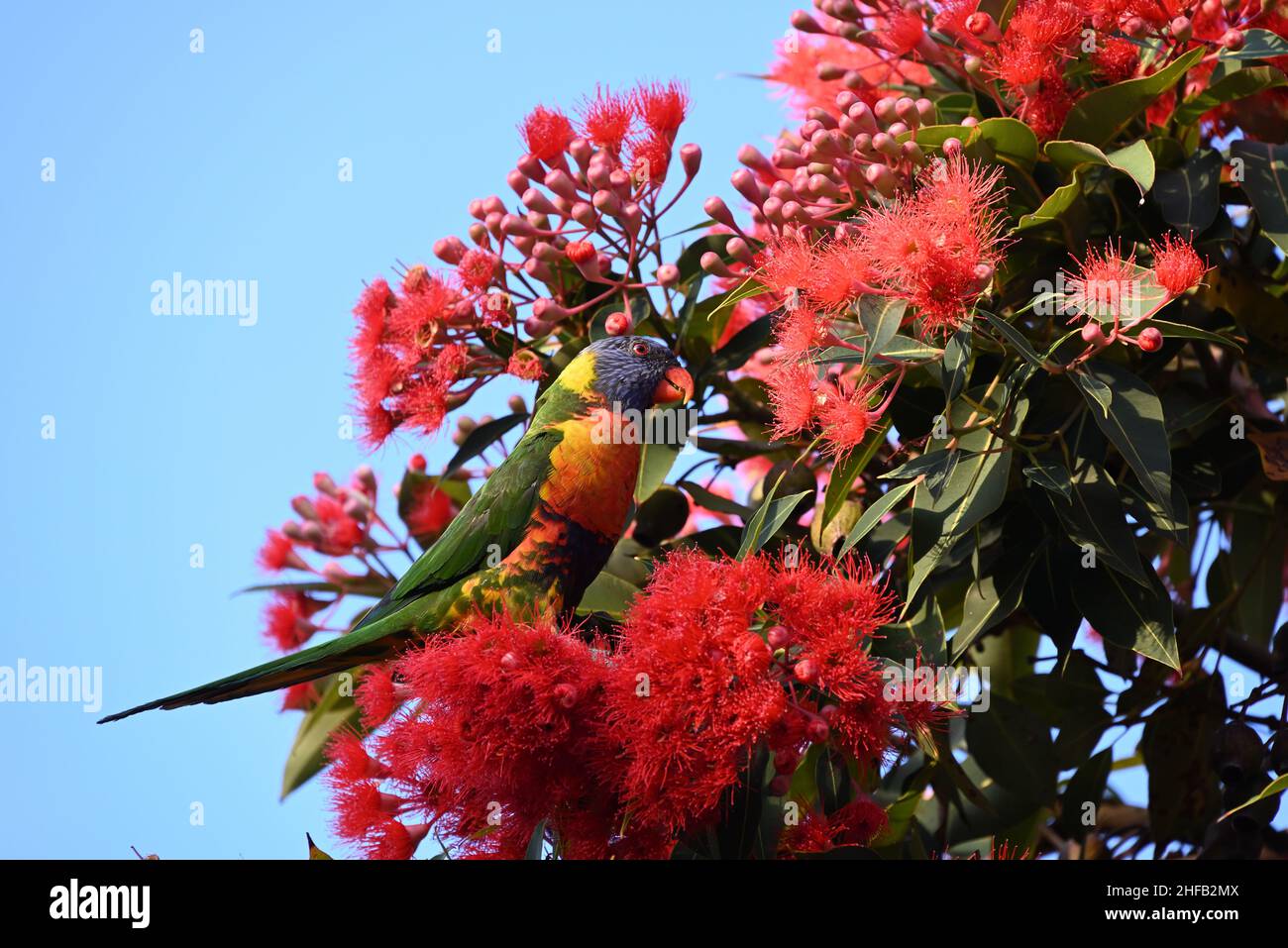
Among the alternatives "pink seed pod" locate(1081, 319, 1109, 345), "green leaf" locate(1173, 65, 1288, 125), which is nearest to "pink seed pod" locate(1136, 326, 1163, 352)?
"pink seed pod" locate(1081, 319, 1109, 345)

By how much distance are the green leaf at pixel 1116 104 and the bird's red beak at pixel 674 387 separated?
0.89 metres

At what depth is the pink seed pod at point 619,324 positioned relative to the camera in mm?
2660

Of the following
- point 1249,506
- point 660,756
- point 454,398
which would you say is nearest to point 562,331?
point 454,398

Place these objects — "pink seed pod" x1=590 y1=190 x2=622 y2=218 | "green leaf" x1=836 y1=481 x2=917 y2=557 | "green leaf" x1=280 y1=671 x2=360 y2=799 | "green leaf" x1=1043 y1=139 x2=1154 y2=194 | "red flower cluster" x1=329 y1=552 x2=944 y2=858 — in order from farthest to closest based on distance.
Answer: "green leaf" x1=280 y1=671 x2=360 y2=799 < "pink seed pod" x1=590 y1=190 x2=622 y2=218 < "green leaf" x1=1043 y1=139 x2=1154 y2=194 < "green leaf" x1=836 y1=481 x2=917 y2=557 < "red flower cluster" x1=329 y1=552 x2=944 y2=858

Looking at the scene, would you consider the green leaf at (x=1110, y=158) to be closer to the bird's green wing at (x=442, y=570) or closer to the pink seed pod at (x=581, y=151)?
the pink seed pod at (x=581, y=151)

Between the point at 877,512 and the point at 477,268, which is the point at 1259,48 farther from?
the point at 477,268

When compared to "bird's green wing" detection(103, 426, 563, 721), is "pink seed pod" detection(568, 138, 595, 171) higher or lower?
higher

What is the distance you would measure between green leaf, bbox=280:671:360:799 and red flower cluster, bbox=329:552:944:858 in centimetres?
99

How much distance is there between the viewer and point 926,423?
7.97 ft

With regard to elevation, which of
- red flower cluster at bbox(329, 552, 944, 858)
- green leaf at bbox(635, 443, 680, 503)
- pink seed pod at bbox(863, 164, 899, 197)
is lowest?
red flower cluster at bbox(329, 552, 944, 858)

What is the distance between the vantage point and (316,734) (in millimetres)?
3162

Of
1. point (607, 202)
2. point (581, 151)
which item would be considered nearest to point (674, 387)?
point (607, 202)

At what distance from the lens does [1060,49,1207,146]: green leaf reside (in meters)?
2.33

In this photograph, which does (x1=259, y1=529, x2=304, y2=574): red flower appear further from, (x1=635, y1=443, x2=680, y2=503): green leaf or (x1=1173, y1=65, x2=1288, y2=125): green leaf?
(x1=1173, y1=65, x2=1288, y2=125): green leaf
